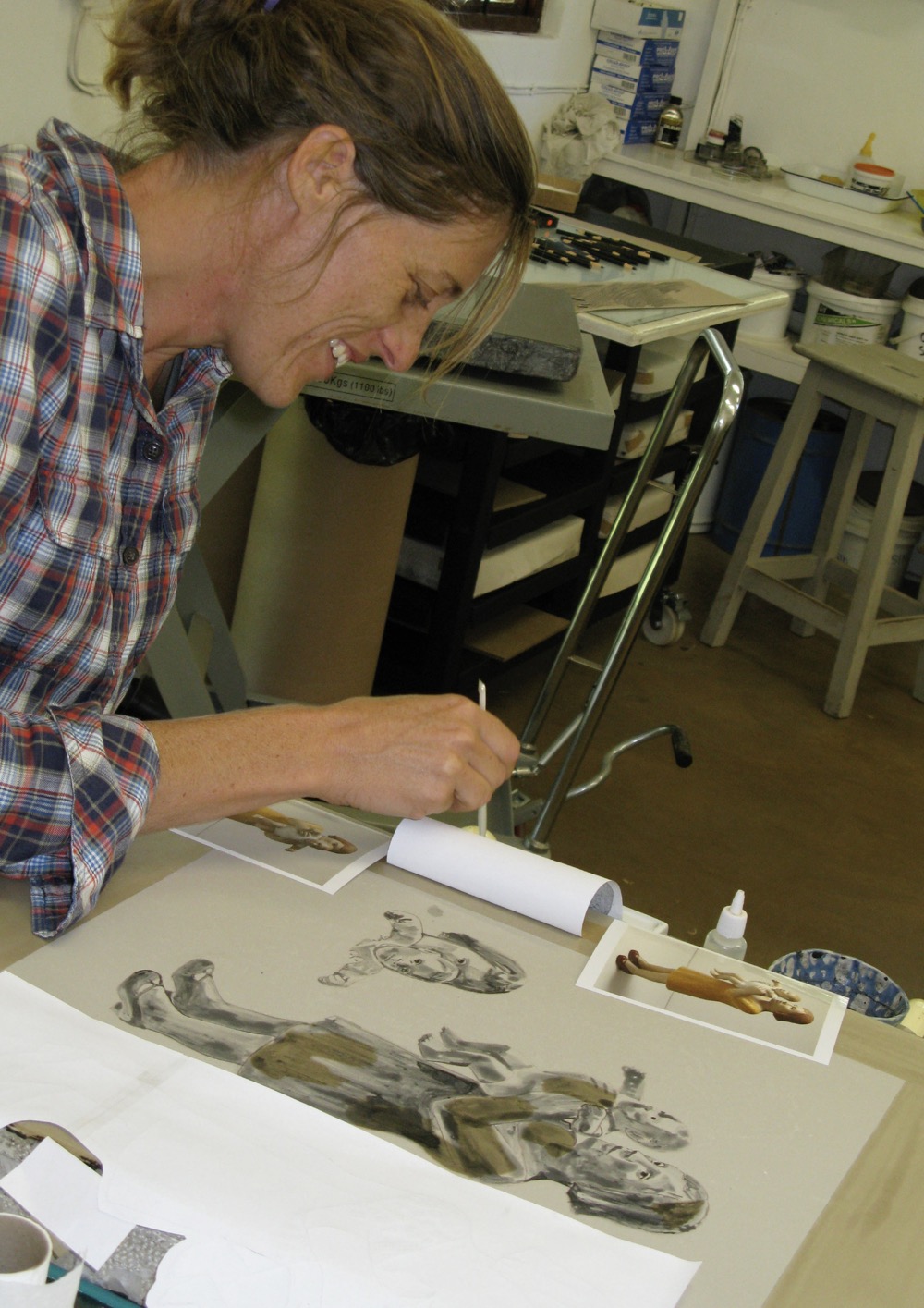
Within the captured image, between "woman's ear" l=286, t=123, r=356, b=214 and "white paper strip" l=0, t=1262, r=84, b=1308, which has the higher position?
"woman's ear" l=286, t=123, r=356, b=214

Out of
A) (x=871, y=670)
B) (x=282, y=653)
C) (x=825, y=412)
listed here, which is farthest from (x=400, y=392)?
(x=825, y=412)

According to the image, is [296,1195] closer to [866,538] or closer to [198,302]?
[198,302]

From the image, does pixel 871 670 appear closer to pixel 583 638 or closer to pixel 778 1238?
pixel 583 638

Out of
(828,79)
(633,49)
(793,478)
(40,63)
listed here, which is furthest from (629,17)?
(40,63)

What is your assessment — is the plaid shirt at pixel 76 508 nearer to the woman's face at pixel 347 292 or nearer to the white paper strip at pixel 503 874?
the woman's face at pixel 347 292

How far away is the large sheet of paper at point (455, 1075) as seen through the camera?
638 millimetres

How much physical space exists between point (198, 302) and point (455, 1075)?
2.00 ft

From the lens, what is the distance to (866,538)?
3695 mm

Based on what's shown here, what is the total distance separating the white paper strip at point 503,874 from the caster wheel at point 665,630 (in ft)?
7.99

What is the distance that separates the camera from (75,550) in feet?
3.08

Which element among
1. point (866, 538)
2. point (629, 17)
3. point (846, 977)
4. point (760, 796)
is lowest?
point (760, 796)

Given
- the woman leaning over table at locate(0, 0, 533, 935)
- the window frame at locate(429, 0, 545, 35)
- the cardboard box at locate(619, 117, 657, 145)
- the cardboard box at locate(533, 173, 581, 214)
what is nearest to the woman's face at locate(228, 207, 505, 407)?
the woman leaning over table at locate(0, 0, 533, 935)

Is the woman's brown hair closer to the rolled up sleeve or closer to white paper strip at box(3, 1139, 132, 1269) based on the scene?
the rolled up sleeve

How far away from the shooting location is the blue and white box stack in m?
3.78
